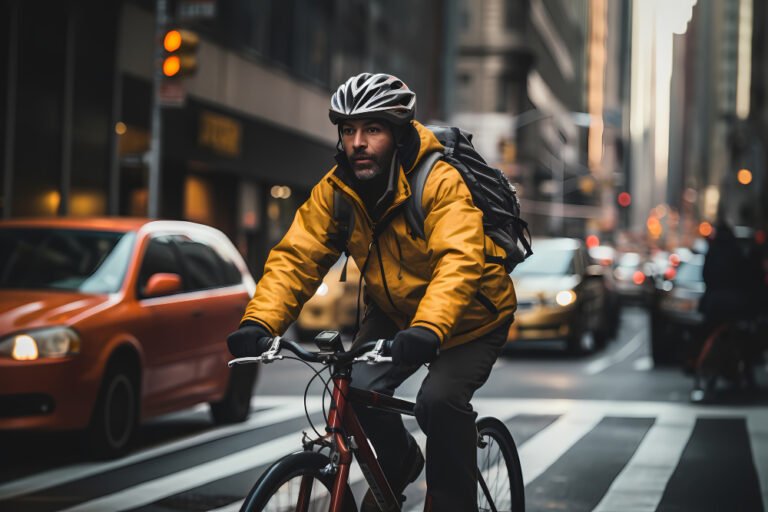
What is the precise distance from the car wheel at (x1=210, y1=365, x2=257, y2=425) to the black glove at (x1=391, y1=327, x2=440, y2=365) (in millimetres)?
6895

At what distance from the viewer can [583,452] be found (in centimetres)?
938

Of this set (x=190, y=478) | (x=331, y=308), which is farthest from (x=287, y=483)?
(x=331, y=308)

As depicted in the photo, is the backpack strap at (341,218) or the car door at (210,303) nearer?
the backpack strap at (341,218)

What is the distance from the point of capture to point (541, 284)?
19094mm

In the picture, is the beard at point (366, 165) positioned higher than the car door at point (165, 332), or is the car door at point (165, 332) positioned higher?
the beard at point (366, 165)

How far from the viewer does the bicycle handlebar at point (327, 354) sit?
13.3 ft

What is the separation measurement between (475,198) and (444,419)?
2.58 feet

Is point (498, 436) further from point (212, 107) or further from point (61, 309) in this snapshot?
point (212, 107)

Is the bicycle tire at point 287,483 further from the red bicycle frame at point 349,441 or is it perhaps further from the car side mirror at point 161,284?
the car side mirror at point 161,284

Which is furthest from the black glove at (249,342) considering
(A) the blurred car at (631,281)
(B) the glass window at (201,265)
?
(A) the blurred car at (631,281)

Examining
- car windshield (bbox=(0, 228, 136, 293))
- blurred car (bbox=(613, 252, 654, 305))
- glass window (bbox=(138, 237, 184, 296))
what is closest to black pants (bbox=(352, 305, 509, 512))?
car windshield (bbox=(0, 228, 136, 293))

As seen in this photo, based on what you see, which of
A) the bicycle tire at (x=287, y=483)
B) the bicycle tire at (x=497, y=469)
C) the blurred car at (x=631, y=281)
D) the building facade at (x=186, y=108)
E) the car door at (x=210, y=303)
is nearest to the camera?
the bicycle tire at (x=287, y=483)

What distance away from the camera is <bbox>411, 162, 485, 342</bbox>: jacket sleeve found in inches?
162

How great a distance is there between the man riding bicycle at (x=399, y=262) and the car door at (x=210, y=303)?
544 cm
